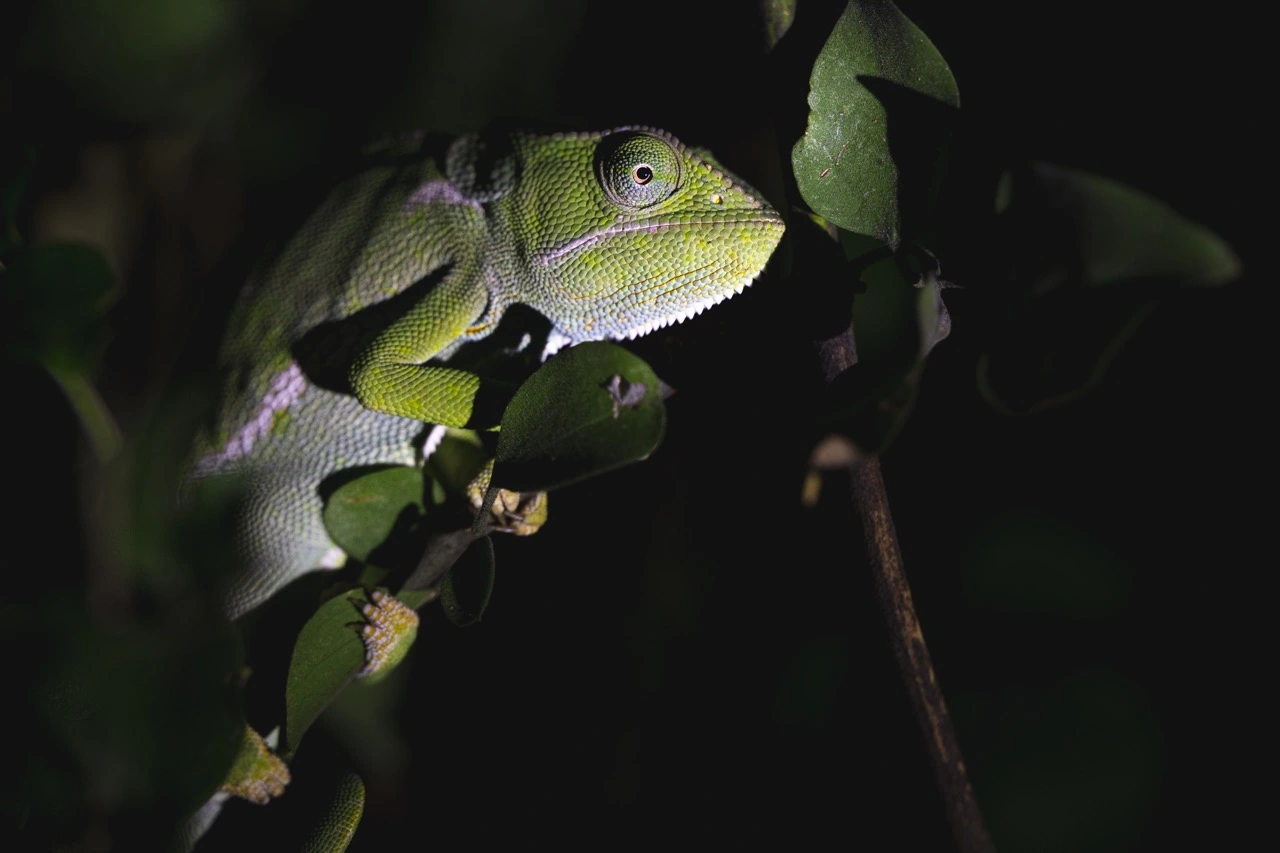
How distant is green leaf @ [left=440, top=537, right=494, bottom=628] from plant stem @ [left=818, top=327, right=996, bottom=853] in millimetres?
363

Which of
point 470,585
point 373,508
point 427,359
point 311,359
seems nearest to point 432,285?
point 427,359

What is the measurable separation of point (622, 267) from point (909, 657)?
0.66m

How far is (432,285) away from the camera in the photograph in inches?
54.7

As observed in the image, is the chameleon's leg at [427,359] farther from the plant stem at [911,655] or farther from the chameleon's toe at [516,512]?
the plant stem at [911,655]

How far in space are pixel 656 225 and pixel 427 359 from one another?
38 cm

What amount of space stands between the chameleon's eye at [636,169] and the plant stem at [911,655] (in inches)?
18.4

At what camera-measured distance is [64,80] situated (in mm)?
1968

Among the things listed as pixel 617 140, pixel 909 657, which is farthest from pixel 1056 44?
pixel 909 657

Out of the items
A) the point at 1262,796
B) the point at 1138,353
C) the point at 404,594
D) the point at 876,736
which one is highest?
the point at 404,594

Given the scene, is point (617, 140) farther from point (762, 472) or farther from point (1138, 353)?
point (1138, 353)

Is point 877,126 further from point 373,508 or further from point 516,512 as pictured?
point 373,508

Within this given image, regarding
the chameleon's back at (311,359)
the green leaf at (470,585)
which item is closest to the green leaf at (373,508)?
the chameleon's back at (311,359)

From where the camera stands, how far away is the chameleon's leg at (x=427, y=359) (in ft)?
3.98

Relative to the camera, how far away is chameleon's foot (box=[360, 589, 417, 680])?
124 centimetres
